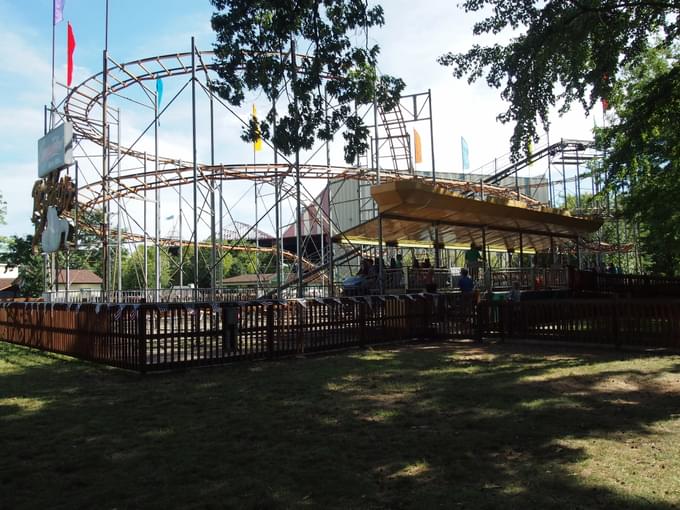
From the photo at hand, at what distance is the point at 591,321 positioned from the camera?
11.6 m

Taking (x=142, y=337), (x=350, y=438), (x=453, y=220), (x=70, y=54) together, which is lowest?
(x=350, y=438)

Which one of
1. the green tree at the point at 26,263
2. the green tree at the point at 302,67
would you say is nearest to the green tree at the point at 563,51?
the green tree at the point at 302,67

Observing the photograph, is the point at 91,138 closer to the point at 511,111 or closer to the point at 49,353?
the point at 49,353

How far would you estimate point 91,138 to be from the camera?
25.0 m

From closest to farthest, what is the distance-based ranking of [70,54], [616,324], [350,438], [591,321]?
[350,438] → [616,324] → [591,321] → [70,54]

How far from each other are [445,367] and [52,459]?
646cm

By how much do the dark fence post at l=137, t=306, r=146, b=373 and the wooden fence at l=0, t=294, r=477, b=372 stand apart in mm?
17

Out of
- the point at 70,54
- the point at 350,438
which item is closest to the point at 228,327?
the point at 350,438

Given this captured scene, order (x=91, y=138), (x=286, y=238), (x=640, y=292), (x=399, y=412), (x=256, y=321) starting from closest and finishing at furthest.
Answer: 1. (x=399, y=412)
2. (x=256, y=321)
3. (x=640, y=292)
4. (x=91, y=138)
5. (x=286, y=238)

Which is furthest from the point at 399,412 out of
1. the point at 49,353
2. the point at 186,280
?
the point at 186,280

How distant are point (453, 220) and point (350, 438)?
47.9 feet

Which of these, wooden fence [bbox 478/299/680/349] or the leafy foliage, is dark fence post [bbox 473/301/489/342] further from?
the leafy foliage

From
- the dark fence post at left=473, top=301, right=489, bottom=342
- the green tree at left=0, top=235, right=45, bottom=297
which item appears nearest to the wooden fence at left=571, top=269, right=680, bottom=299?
the dark fence post at left=473, top=301, right=489, bottom=342

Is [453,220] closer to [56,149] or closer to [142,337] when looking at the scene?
[142,337]
